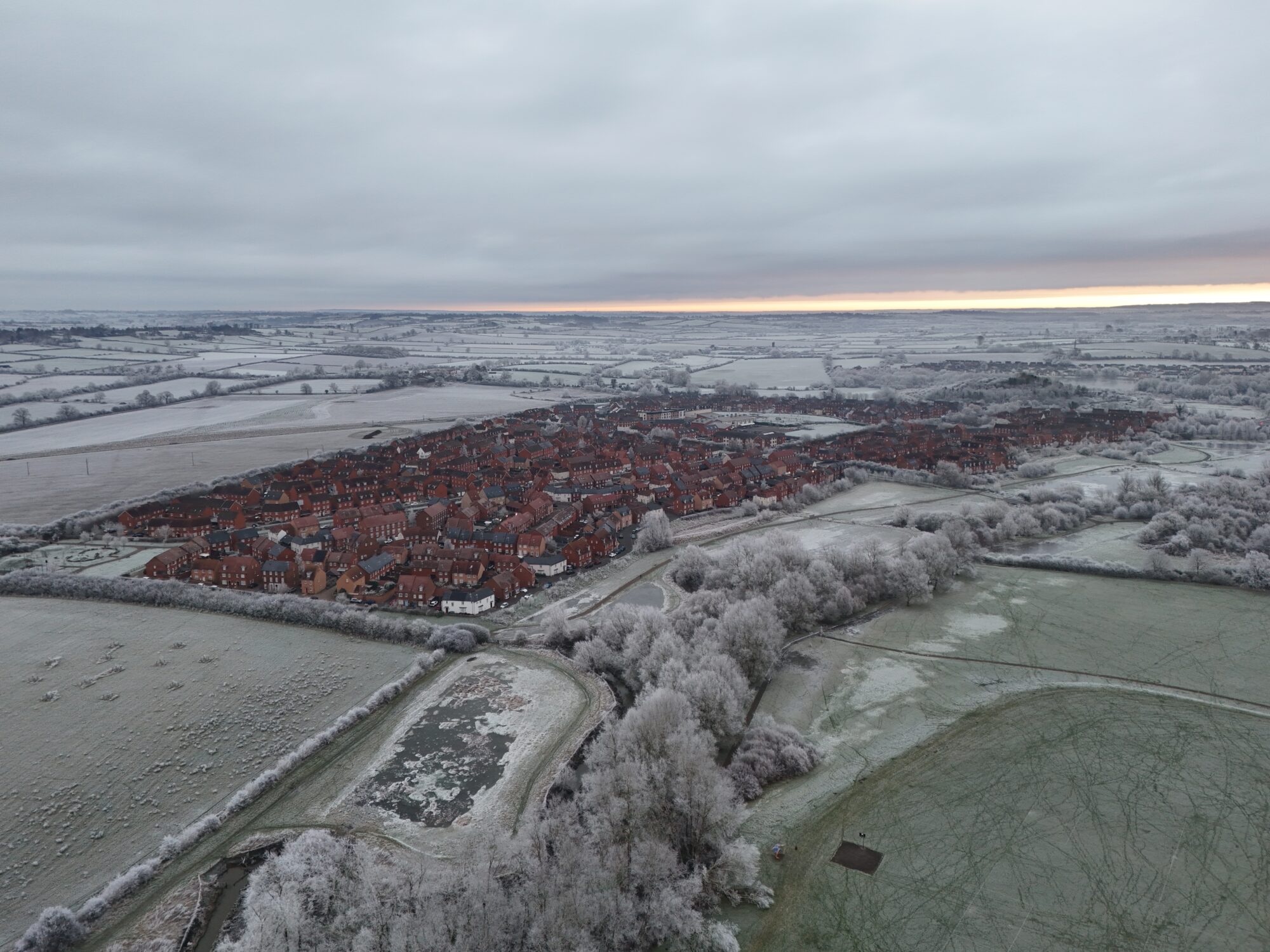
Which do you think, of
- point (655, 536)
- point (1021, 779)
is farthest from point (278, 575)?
point (1021, 779)

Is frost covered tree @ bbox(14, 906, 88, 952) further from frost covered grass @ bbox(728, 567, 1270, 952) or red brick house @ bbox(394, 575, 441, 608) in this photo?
red brick house @ bbox(394, 575, 441, 608)

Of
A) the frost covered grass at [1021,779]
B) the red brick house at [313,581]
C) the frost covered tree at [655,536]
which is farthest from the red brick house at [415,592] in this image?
the frost covered grass at [1021,779]

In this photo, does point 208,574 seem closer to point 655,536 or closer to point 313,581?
point 313,581

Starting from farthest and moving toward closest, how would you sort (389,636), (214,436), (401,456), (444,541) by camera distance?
(214,436)
(401,456)
(444,541)
(389,636)

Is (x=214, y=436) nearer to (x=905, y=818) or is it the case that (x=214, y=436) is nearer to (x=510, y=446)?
(x=510, y=446)

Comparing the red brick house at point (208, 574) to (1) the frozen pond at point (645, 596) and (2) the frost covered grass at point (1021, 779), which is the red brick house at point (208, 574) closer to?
(1) the frozen pond at point (645, 596)

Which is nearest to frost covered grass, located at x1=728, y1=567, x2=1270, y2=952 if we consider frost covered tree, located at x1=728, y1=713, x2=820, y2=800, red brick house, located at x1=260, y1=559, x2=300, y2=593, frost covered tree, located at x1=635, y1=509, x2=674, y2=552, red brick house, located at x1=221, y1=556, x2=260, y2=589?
frost covered tree, located at x1=728, y1=713, x2=820, y2=800

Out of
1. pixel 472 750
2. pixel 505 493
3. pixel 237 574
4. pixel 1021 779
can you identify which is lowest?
pixel 1021 779

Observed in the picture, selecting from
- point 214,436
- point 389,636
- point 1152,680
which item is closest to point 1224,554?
point 1152,680
